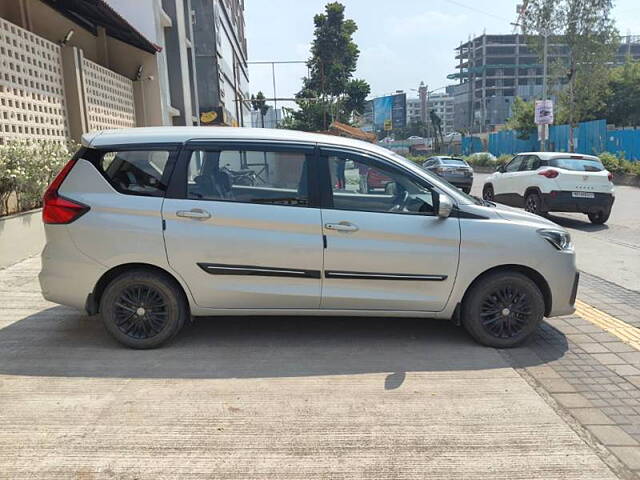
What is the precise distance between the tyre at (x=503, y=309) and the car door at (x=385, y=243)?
10.9 inches

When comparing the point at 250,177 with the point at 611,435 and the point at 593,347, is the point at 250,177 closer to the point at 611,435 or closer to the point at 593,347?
the point at 611,435

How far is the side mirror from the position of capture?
13.3 feet

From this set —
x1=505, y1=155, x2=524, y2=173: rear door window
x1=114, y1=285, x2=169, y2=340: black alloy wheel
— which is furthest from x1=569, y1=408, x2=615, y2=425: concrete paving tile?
x1=505, y1=155, x2=524, y2=173: rear door window

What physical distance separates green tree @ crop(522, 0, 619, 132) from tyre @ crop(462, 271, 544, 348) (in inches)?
1318

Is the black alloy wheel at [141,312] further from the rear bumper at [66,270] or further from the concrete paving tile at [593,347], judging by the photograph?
the concrete paving tile at [593,347]

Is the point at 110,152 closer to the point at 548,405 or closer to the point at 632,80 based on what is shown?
the point at 548,405

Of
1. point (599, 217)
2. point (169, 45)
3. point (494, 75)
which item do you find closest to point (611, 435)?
point (599, 217)

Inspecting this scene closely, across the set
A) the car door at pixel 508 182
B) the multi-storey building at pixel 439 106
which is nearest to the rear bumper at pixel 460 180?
the car door at pixel 508 182

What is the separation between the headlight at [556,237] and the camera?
14.0ft

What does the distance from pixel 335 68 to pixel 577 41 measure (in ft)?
64.2

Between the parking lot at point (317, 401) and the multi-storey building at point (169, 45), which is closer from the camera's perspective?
the parking lot at point (317, 401)

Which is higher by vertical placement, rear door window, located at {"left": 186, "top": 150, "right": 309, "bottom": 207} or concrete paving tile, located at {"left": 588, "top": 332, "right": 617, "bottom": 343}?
rear door window, located at {"left": 186, "top": 150, "right": 309, "bottom": 207}

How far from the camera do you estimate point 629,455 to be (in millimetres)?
2859

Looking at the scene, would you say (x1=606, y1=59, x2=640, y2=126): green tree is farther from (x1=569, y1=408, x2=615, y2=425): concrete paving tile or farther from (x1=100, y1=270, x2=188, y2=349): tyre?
(x1=100, y1=270, x2=188, y2=349): tyre
